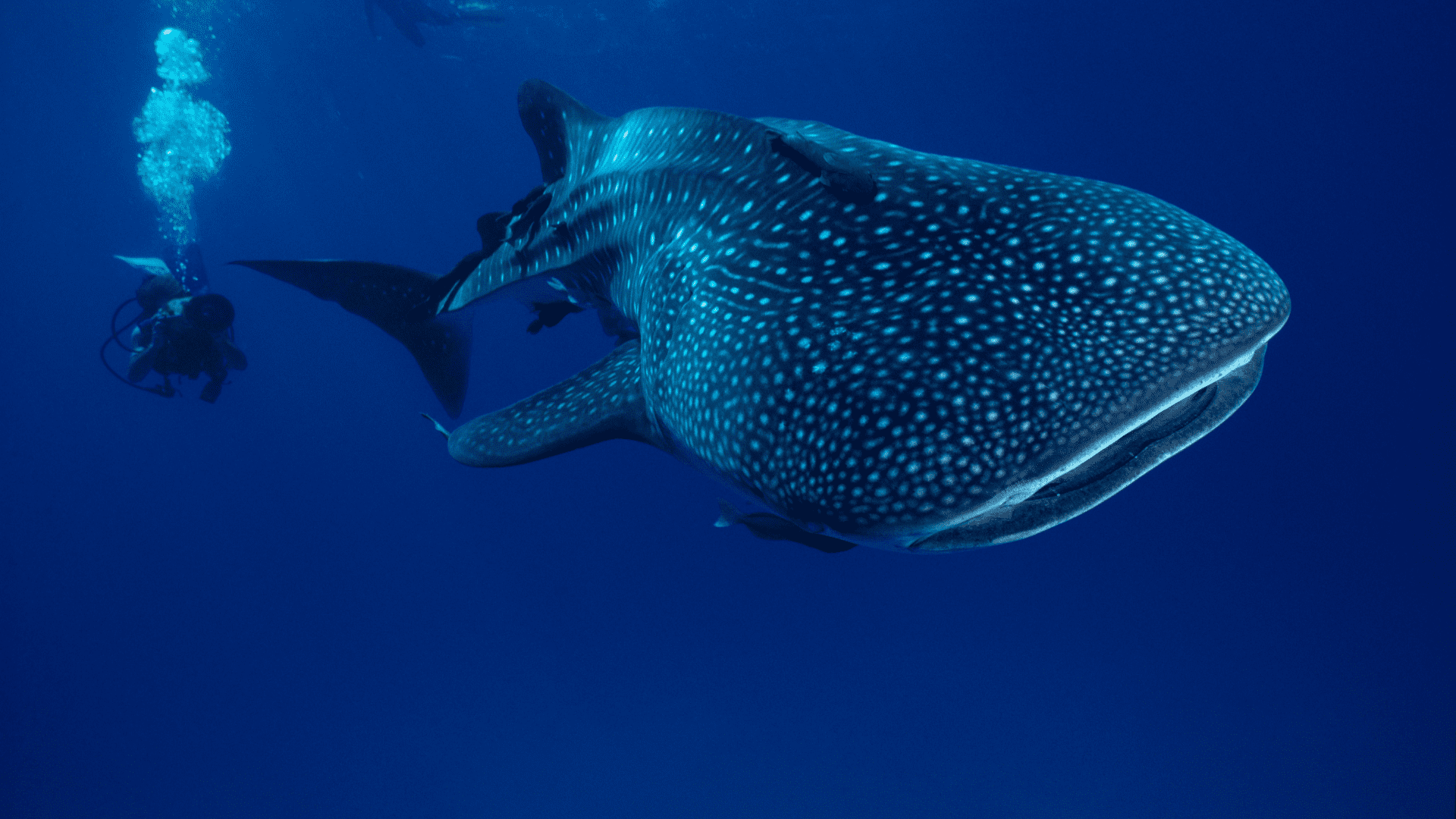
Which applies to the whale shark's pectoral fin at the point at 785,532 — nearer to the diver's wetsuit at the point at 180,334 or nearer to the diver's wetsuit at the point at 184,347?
the diver's wetsuit at the point at 180,334

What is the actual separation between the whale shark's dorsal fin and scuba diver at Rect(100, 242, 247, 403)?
5425 mm

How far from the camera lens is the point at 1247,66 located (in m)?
15.7

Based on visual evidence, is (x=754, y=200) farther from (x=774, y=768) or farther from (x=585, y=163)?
(x=774, y=768)

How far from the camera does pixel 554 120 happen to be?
4.09m

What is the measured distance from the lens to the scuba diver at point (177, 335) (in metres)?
7.18

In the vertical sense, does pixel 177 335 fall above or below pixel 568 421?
above

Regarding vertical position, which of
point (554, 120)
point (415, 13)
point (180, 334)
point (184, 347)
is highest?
point (415, 13)

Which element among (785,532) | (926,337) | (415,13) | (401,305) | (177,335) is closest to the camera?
(926,337)

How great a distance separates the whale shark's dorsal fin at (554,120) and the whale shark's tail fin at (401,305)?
1.18 m

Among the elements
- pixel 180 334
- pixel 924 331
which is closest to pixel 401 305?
pixel 924 331

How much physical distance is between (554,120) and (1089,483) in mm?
3948

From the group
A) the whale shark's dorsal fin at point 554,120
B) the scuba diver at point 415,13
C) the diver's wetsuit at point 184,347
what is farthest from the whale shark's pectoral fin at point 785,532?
the scuba diver at point 415,13

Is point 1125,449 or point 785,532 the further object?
point 785,532

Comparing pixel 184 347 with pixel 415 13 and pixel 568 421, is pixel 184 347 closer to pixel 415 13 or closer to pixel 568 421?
pixel 568 421
